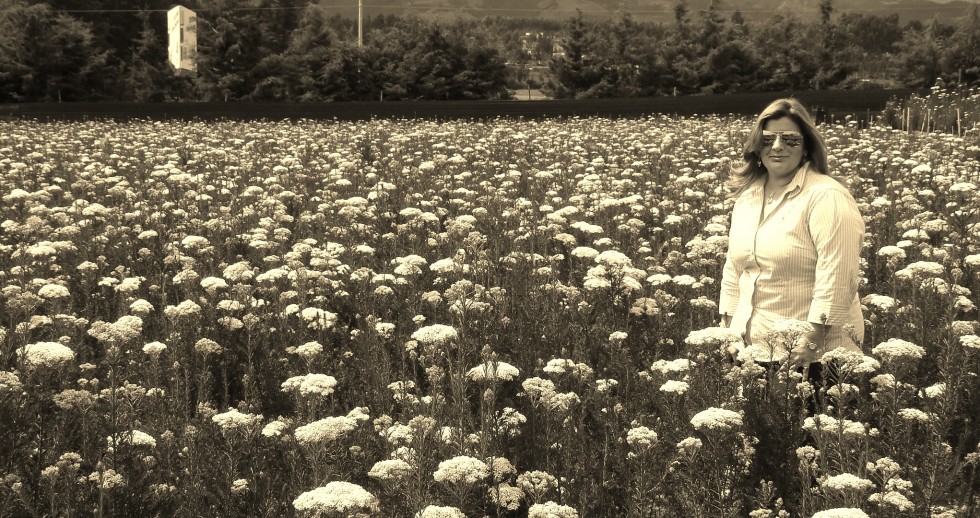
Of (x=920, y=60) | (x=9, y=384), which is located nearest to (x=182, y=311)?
(x=9, y=384)

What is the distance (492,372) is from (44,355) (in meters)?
2.07

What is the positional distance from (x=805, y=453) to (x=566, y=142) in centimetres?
1362

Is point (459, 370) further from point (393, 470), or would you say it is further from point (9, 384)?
point (9, 384)

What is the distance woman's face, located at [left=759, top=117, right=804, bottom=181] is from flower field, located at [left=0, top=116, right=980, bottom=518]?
0.90 metres

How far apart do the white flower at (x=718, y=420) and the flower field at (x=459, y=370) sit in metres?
0.02

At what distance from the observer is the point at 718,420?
3.74 meters

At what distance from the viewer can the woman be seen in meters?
4.42

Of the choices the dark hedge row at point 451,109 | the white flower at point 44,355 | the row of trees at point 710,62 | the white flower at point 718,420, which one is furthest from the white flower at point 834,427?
the row of trees at point 710,62

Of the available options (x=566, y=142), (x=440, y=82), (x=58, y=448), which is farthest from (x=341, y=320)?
(x=440, y=82)

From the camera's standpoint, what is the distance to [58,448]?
445 centimetres

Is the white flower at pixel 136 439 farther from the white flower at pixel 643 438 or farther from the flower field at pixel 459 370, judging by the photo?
the white flower at pixel 643 438

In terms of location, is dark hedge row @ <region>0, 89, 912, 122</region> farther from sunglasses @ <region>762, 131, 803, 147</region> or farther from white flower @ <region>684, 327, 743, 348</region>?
white flower @ <region>684, 327, 743, 348</region>

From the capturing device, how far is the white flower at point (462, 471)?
11.4ft

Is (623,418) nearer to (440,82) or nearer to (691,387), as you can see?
(691,387)
